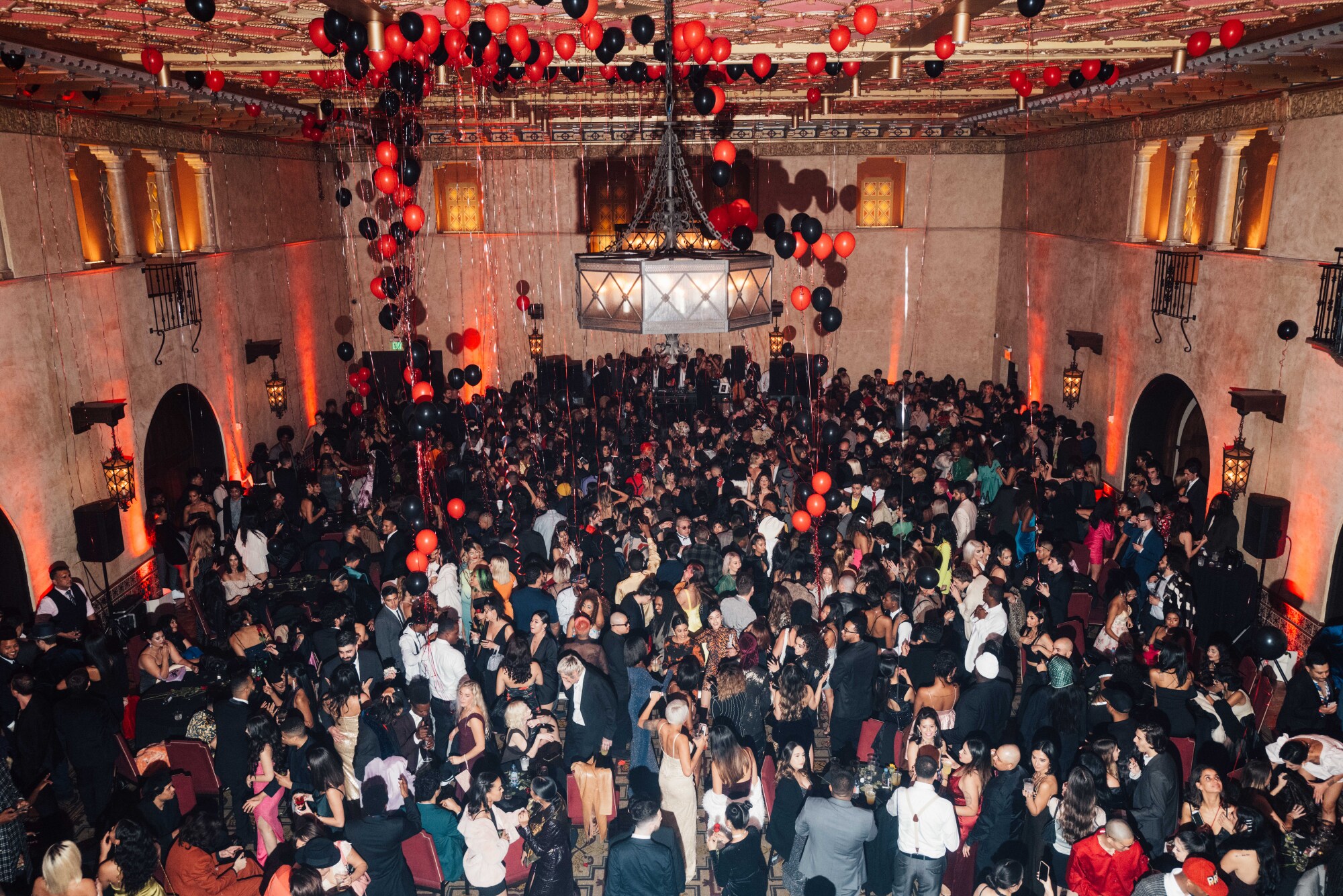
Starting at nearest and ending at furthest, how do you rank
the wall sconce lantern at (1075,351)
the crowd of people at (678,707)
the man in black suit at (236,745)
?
the crowd of people at (678,707)
the man in black suit at (236,745)
the wall sconce lantern at (1075,351)

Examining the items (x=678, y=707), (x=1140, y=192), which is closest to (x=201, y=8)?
(x=678, y=707)

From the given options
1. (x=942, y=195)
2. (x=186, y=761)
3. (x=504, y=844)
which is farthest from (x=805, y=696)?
(x=942, y=195)

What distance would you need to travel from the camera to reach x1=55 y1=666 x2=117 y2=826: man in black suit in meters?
6.04

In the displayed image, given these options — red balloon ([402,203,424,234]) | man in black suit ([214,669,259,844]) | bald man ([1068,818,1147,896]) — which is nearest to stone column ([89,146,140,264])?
red balloon ([402,203,424,234])

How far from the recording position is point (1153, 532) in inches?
334

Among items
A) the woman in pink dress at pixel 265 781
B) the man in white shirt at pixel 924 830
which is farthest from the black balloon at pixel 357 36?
the man in white shirt at pixel 924 830

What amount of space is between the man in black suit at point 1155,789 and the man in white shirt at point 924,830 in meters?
1.01

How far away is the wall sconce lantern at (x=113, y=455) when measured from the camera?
934cm

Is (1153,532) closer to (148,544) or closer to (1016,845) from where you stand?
(1016,845)

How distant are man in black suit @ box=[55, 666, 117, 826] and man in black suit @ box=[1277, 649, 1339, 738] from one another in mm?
7563

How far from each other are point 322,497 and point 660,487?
3.69 metres

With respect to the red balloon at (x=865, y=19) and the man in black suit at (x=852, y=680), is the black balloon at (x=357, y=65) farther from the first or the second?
the man in black suit at (x=852, y=680)

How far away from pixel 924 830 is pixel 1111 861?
891mm

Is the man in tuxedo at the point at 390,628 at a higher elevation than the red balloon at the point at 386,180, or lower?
lower
